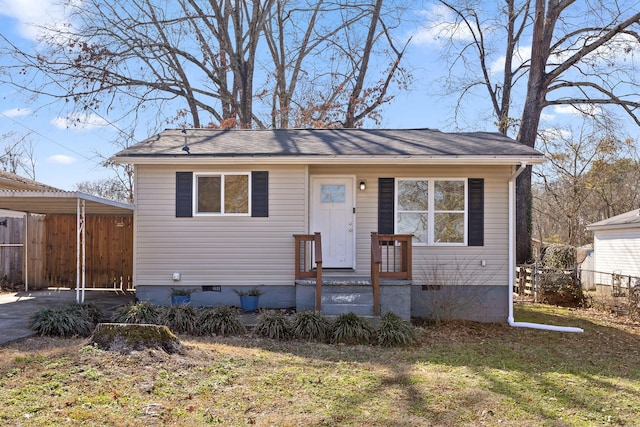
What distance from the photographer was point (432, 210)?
9.67 meters

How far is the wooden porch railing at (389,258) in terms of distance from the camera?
334 inches

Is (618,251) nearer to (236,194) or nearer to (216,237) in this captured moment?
(236,194)

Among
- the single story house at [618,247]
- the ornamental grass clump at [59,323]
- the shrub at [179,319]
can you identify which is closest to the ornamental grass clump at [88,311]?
the ornamental grass clump at [59,323]

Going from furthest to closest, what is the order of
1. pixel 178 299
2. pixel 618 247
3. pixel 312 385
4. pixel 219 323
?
pixel 618 247
pixel 178 299
pixel 219 323
pixel 312 385

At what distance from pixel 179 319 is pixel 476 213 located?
18.9 ft

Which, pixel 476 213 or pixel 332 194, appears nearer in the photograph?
pixel 476 213

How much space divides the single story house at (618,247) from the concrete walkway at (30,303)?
14220 millimetres

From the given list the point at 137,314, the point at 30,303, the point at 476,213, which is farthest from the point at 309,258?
the point at 30,303

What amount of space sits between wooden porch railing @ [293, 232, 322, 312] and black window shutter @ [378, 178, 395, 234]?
141 centimetres

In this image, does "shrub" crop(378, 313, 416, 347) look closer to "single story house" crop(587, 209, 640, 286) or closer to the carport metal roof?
the carport metal roof

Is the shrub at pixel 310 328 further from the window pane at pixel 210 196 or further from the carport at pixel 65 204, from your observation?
the carport at pixel 65 204

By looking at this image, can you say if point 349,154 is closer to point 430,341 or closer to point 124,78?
point 430,341

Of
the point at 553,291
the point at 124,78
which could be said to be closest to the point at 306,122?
the point at 124,78

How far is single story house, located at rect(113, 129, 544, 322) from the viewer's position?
9172 millimetres
